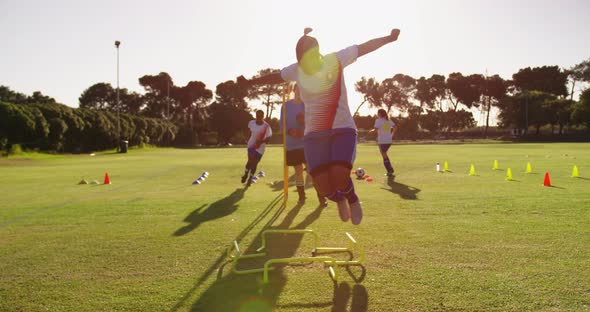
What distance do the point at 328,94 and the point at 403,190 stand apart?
703cm

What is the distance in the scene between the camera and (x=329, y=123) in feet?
16.7

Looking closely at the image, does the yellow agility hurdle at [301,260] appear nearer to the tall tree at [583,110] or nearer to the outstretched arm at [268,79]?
the outstretched arm at [268,79]

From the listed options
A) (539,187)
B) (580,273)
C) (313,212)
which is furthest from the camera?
(539,187)

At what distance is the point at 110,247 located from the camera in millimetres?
5852

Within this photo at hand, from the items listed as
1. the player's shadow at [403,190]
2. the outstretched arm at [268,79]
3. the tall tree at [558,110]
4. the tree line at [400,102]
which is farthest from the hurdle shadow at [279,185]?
the tall tree at [558,110]

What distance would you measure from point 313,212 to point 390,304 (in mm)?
4803

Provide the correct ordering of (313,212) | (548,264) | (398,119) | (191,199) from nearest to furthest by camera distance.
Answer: (548,264) < (313,212) < (191,199) < (398,119)

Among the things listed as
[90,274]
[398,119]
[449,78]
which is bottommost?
[90,274]

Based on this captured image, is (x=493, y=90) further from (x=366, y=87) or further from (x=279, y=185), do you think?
(x=279, y=185)

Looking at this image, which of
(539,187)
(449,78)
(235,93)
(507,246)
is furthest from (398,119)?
(507,246)

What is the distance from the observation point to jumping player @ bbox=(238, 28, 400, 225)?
497cm

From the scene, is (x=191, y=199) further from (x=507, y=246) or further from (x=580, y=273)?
(x=580, y=273)

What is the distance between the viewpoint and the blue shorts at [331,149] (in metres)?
4.97

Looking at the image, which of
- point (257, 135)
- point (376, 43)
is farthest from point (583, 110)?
point (376, 43)
